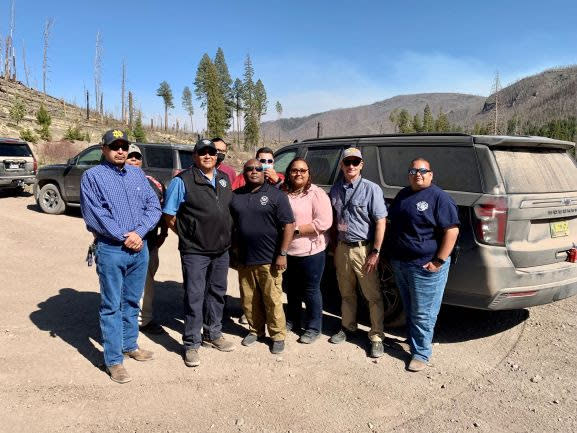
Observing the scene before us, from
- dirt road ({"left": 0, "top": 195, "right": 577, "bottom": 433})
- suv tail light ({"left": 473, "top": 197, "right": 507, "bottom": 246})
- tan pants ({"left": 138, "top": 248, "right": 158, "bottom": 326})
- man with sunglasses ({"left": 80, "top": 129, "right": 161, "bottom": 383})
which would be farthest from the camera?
tan pants ({"left": 138, "top": 248, "right": 158, "bottom": 326})

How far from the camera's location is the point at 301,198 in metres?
3.92

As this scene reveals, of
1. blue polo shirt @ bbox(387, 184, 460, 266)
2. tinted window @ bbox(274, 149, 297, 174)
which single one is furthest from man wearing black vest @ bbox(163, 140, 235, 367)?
tinted window @ bbox(274, 149, 297, 174)

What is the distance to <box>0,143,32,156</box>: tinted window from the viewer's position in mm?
11926

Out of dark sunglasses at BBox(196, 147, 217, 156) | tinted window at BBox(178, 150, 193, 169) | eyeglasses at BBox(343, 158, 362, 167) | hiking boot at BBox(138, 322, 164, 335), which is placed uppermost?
tinted window at BBox(178, 150, 193, 169)

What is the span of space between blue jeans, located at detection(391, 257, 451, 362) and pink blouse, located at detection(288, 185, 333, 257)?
0.70 metres

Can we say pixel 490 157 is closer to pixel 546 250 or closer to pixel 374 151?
pixel 546 250

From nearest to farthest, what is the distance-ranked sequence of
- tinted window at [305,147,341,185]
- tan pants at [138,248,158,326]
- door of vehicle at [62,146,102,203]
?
tan pants at [138,248,158,326] → tinted window at [305,147,341,185] → door of vehicle at [62,146,102,203]

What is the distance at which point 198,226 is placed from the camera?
3.56m

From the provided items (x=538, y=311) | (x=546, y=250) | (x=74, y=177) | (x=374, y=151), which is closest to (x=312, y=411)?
(x=546, y=250)

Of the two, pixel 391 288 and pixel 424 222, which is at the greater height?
pixel 424 222

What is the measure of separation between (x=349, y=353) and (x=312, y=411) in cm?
100

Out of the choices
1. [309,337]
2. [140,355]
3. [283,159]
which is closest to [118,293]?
[140,355]

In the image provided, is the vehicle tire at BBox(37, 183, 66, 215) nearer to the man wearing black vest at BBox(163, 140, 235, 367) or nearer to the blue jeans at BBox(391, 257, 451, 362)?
the man wearing black vest at BBox(163, 140, 235, 367)

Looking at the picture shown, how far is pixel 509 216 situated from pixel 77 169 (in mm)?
9731
